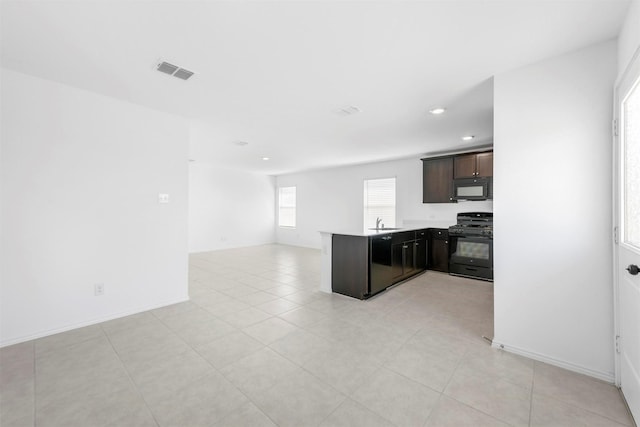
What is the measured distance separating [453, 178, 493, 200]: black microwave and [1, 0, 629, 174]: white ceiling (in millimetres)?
1836

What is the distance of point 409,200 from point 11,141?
6591 millimetres

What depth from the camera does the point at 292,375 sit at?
6.82 feet

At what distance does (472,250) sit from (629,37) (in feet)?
12.8

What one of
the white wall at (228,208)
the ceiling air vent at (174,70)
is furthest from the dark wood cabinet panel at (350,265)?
Result: the white wall at (228,208)

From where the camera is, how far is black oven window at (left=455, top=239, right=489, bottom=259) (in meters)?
4.93

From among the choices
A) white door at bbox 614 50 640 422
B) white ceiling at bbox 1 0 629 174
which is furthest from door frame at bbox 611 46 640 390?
white ceiling at bbox 1 0 629 174

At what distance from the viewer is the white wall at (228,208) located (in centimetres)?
788

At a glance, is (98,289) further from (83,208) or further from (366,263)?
(366,263)

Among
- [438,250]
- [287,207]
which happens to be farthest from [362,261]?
[287,207]

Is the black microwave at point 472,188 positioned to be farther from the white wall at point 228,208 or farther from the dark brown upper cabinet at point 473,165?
the white wall at point 228,208

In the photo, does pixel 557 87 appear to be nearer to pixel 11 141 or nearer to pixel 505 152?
pixel 505 152

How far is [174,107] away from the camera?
3.41 meters

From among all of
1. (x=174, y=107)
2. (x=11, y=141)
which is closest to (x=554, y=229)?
(x=174, y=107)

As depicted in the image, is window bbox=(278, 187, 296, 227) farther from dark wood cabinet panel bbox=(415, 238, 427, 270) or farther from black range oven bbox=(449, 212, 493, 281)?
black range oven bbox=(449, 212, 493, 281)
